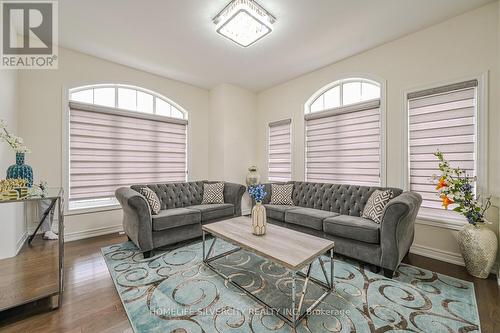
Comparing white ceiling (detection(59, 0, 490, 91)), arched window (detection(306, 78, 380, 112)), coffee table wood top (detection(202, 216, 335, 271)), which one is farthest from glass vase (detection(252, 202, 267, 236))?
arched window (detection(306, 78, 380, 112))

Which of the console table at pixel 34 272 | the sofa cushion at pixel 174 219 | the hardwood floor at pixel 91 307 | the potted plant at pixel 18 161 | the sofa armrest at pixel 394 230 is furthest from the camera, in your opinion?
the sofa cushion at pixel 174 219

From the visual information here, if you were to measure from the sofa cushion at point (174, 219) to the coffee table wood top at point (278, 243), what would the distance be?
28.4 inches

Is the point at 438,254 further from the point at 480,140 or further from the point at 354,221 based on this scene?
the point at 480,140

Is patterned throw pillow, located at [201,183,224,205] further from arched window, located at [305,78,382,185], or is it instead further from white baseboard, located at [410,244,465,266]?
white baseboard, located at [410,244,465,266]

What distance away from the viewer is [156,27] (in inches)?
108

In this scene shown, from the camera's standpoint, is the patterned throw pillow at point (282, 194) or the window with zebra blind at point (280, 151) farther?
the window with zebra blind at point (280, 151)

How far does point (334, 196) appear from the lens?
3344 millimetres

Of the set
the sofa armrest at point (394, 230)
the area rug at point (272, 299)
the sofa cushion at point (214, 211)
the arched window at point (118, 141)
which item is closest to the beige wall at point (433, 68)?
the sofa armrest at point (394, 230)

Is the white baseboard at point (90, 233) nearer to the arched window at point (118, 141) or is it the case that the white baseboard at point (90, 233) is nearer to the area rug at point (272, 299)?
the arched window at point (118, 141)

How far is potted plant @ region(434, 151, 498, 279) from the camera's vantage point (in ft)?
7.06

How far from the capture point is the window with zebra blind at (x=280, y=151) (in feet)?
14.9

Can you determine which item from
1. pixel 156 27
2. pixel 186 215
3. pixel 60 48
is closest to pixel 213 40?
pixel 156 27

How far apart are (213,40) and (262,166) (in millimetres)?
2861

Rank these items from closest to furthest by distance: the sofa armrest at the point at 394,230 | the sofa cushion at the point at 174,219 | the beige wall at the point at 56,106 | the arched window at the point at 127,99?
the sofa armrest at the point at 394,230 < the sofa cushion at the point at 174,219 < the beige wall at the point at 56,106 < the arched window at the point at 127,99
